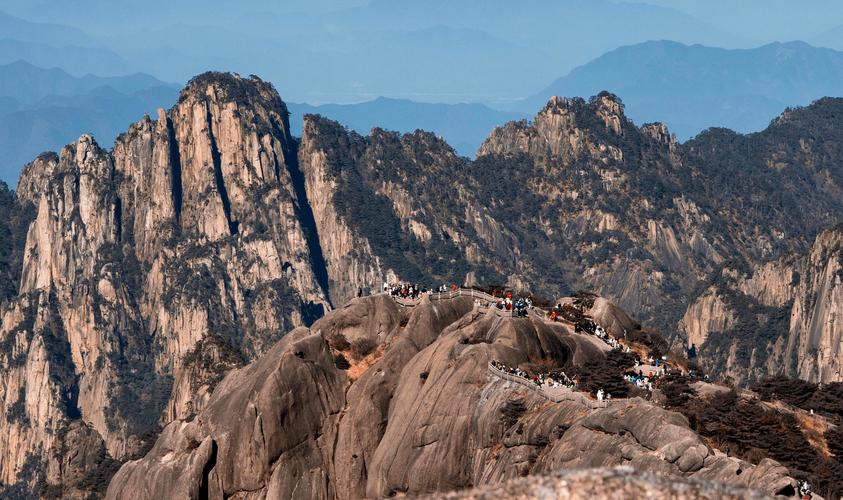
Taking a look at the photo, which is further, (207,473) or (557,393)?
(207,473)

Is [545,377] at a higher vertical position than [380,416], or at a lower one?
lower

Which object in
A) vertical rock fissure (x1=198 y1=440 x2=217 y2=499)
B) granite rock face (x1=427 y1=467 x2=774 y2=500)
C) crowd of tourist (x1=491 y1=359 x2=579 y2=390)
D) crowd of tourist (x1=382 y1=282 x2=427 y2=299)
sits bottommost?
granite rock face (x1=427 y1=467 x2=774 y2=500)

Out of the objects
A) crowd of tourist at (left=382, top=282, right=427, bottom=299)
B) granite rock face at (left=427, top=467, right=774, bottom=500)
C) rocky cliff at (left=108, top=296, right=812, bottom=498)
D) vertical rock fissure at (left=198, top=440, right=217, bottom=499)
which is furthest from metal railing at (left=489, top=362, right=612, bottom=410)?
granite rock face at (left=427, top=467, right=774, bottom=500)

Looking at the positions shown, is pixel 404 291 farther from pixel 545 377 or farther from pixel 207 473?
pixel 545 377

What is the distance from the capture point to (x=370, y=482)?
107m

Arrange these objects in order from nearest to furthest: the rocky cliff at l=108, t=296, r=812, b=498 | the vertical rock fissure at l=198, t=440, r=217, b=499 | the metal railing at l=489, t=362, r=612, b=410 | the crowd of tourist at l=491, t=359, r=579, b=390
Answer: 1. the metal railing at l=489, t=362, r=612, b=410
2. the rocky cliff at l=108, t=296, r=812, b=498
3. the crowd of tourist at l=491, t=359, r=579, b=390
4. the vertical rock fissure at l=198, t=440, r=217, b=499

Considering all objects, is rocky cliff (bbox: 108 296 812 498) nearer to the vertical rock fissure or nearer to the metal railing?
the vertical rock fissure

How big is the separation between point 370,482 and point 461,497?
5427 cm

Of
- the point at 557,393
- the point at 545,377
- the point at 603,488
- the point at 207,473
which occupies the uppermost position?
the point at 545,377

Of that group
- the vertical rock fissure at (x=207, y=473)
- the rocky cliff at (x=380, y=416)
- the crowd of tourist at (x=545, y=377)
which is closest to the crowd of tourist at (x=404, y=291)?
the rocky cliff at (x=380, y=416)

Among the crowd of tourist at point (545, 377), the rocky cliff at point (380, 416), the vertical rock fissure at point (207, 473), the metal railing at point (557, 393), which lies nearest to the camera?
the metal railing at point (557, 393)

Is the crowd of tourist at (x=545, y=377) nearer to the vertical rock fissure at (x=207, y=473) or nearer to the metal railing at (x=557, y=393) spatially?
the metal railing at (x=557, y=393)

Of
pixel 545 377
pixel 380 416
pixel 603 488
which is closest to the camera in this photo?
pixel 603 488

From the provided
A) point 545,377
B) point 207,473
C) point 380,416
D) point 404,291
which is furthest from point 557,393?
point 404,291
